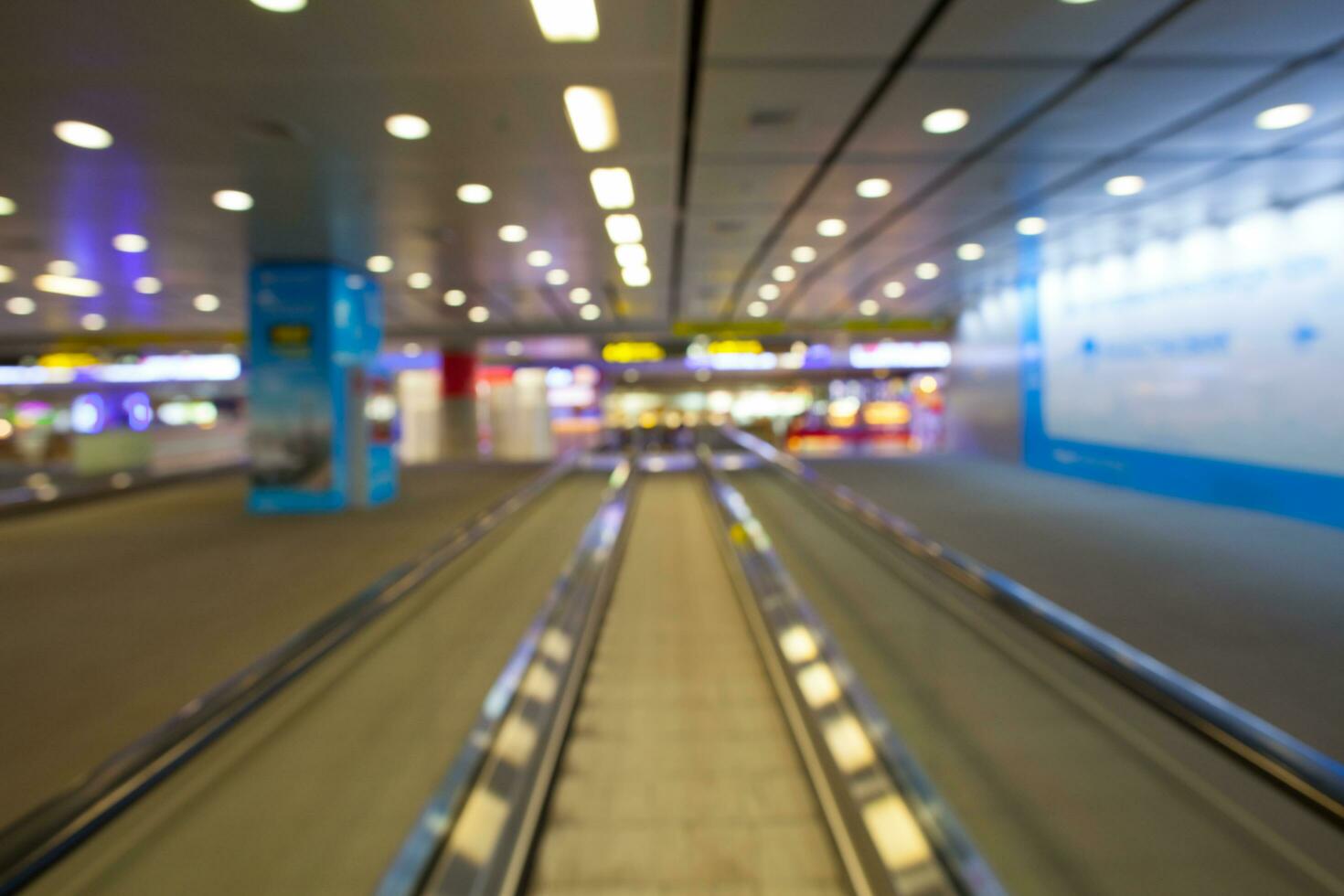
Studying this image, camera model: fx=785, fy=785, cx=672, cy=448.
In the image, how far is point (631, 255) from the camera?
11125 mm

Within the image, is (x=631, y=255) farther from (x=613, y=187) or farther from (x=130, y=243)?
(x=130, y=243)

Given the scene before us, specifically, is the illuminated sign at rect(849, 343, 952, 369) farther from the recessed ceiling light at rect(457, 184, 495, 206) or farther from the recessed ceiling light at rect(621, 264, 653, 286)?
the recessed ceiling light at rect(457, 184, 495, 206)

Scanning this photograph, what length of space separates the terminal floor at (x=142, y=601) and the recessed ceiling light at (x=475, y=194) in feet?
11.9

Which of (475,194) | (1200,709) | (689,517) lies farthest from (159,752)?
(689,517)

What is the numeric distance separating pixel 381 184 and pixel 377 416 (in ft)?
18.9

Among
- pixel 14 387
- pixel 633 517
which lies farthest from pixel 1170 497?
pixel 14 387

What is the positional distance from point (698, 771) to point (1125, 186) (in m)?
7.33

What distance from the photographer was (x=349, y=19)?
→ 4.10 meters

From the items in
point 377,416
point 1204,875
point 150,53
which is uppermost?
point 150,53

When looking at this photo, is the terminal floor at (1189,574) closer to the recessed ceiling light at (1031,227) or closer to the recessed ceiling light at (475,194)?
the recessed ceiling light at (1031,227)

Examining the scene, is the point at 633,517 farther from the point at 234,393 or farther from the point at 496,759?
the point at 234,393

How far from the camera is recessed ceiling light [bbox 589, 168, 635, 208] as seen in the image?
7.01 metres

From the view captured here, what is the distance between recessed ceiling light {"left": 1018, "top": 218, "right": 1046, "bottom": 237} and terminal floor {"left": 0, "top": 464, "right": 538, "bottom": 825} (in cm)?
798

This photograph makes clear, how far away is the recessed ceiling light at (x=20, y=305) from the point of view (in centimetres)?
1408
